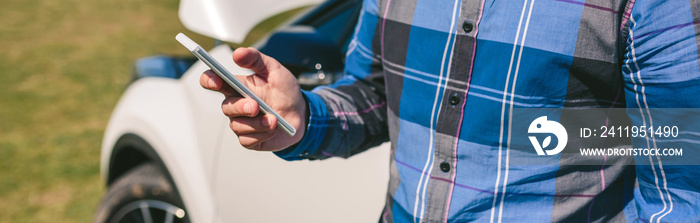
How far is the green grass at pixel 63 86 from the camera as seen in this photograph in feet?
9.88

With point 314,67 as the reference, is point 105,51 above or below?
below

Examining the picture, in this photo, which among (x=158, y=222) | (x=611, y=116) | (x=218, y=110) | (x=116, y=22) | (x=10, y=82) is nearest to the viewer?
(x=611, y=116)

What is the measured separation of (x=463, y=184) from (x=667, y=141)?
1.08 ft

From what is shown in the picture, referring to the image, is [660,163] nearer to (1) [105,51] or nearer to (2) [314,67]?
(2) [314,67]

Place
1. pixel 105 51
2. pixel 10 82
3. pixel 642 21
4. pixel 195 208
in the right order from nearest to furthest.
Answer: pixel 642 21 < pixel 195 208 < pixel 10 82 < pixel 105 51

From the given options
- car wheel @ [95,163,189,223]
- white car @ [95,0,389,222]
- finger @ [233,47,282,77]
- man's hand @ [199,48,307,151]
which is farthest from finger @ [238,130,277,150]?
car wheel @ [95,163,189,223]

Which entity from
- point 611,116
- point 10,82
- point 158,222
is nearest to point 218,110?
point 158,222

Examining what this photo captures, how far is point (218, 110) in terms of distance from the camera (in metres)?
1.79

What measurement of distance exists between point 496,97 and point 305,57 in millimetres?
876

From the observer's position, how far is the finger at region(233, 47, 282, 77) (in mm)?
960

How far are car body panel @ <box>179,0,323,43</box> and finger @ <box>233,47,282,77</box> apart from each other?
58 cm

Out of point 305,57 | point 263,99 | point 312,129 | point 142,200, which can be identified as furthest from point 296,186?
point 142,200

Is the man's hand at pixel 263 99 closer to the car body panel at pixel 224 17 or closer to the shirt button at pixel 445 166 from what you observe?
the shirt button at pixel 445 166

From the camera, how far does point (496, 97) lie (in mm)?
1022
